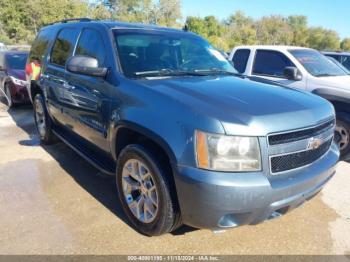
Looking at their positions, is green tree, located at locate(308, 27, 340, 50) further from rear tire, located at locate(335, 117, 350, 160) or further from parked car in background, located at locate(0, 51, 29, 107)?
rear tire, located at locate(335, 117, 350, 160)

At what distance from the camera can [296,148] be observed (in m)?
2.51

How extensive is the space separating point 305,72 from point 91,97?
13.3ft

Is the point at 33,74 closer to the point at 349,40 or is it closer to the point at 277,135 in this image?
the point at 277,135

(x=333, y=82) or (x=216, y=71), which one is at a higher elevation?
(x=216, y=71)

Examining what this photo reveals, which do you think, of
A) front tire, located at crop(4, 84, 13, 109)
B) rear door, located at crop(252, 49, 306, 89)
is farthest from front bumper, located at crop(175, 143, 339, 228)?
front tire, located at crop(4, 84, 13, 109)

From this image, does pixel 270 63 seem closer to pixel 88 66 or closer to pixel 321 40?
pixel 88 66

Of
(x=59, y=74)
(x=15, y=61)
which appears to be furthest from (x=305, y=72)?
(x=15, y=61)

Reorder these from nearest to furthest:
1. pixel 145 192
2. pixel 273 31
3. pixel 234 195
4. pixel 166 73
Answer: pixel 234 195, pixel 145 192, pixel 166 73, pixel 273 31

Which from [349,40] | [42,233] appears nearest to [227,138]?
[42,233]

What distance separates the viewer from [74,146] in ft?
14.0

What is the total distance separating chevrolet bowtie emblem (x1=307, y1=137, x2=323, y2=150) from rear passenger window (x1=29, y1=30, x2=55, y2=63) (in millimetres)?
4012

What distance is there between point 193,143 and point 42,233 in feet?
5.75

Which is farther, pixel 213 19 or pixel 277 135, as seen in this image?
pixel 213 19

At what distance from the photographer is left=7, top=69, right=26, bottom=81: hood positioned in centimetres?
848
